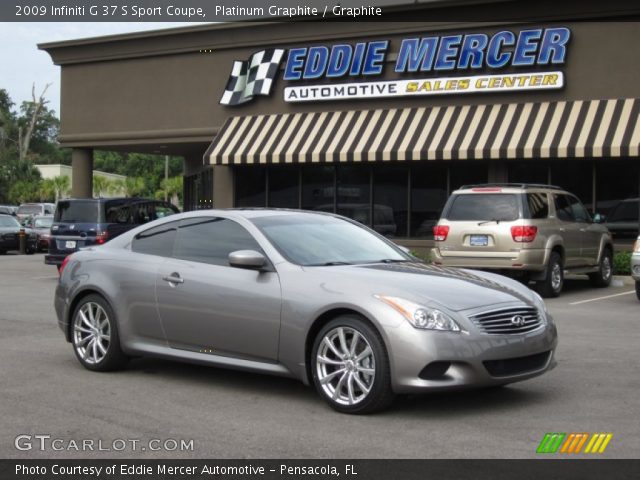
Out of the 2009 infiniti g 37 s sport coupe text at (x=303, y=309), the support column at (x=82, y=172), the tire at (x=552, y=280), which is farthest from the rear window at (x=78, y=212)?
the 2009 infiniti g 37 s sport coupe text at (x=303, y=309)

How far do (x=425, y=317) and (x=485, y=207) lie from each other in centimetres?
972

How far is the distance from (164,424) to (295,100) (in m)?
20.1

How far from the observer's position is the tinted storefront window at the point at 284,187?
26.3 m

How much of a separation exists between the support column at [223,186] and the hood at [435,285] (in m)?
19.9

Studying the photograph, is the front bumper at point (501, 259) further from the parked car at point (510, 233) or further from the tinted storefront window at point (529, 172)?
the tinted storefront window at point (529, 172)

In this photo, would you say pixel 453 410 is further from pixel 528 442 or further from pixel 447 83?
pixel 447 83

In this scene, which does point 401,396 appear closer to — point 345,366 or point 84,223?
point 345,366

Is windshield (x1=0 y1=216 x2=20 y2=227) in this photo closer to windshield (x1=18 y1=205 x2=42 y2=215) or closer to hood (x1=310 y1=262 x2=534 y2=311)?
windshield (x1=18 y1=205 x2=42 y2=215)

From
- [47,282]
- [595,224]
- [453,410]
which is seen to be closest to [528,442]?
[453,410]

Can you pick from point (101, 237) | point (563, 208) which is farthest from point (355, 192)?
point (563, 208)

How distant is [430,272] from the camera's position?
7.59m

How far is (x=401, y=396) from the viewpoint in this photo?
7375mm

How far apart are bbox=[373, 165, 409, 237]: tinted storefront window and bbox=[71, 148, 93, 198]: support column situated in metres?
10.8

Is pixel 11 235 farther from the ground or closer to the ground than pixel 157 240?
closer to the ground
